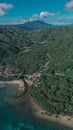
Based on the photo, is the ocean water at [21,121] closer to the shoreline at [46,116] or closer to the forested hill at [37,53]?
the shoreline at [46,116]

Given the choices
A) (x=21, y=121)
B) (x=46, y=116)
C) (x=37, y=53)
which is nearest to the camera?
(x=21, y=121)

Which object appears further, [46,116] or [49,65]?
[49,65]

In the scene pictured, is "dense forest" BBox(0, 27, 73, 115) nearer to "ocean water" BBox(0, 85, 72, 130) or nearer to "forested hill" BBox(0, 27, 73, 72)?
"forested hill" BBox(0, 27, 73, 72)

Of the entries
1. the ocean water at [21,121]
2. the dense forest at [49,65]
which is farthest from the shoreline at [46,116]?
the ocean water at [21,121]

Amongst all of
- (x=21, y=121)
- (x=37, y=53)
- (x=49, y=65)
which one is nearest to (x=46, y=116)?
(x=21, y=121)

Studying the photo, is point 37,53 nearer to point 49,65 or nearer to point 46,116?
point 49,65

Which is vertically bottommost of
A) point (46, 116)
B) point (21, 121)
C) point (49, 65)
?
point (21, 121)

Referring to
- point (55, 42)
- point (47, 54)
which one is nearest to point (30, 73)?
point (47, 54)
